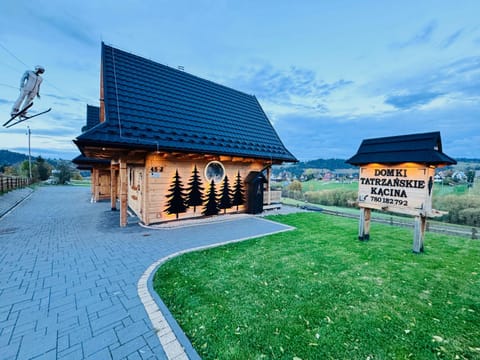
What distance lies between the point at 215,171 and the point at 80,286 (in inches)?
253

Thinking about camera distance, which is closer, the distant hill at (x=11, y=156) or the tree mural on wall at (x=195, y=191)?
the tree mural on wall at (x=195, y=191)

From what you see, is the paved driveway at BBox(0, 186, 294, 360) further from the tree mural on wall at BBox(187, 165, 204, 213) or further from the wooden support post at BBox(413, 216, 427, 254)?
the wooden support post at BBox(413, 216, 427, 254)

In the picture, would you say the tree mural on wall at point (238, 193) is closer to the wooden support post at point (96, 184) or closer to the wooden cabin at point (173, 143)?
the wooden cabin at point (173, 143)

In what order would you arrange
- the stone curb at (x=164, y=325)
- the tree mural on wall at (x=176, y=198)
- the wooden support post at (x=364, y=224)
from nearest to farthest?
the stone curb at (x=164, y=325) < the wooden support post at (x=364, y=224) < the tree mural on wall at (x=176, y=198)

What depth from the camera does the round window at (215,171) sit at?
29.0 ft

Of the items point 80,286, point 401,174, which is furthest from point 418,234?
point 80,286

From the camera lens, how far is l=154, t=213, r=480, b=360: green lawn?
212cm

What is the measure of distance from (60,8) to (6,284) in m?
11.0

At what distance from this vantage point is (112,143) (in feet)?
19.5

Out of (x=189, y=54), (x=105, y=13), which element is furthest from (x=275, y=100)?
(x=105, y=13)

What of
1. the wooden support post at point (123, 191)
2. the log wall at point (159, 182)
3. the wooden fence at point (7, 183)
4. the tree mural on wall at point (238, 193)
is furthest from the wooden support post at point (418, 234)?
the wooden fence at point (7, 183)

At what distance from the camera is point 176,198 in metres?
7.98

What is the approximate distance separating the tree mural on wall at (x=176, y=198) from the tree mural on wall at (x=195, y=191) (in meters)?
0.26

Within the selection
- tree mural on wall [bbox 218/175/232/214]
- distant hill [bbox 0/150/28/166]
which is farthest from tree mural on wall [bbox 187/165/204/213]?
distant hill [bbox 0/150/28/166]
